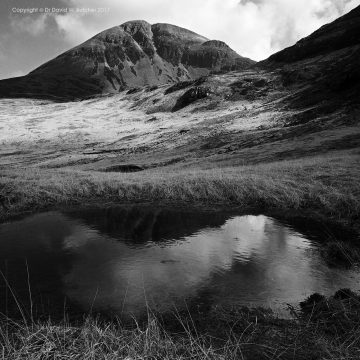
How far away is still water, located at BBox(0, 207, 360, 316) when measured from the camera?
Result: 41.7 ft

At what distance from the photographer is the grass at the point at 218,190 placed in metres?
25.0

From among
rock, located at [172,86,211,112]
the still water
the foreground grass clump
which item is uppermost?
rock, located at [172,86,211,112]

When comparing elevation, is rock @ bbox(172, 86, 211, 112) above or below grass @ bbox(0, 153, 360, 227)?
above

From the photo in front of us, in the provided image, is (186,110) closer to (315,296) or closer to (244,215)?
(244,215)

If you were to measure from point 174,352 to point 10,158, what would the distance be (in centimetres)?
7276

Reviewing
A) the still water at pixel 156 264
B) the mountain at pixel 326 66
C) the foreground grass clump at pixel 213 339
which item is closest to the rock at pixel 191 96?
the mountain at pixel 326 66

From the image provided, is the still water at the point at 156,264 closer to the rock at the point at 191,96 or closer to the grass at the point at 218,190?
the grass at the point at 218,190

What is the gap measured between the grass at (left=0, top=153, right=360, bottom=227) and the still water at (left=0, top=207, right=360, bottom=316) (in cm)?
264

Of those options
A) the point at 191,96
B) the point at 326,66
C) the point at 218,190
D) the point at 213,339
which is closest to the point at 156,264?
the point at 213,339

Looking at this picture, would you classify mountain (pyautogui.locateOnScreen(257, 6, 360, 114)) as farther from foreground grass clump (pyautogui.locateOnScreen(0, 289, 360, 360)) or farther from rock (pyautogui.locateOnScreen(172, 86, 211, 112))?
foreground grass clump (pyautogui.locateOnScreen(0, 289, 360, 360))

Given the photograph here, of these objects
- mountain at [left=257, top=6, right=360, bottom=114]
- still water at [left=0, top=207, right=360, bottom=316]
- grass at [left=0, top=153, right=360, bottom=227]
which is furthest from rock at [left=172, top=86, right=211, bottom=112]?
still water at [left=0, top=207, right=360, bottom=316]

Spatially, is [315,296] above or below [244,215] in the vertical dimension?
above

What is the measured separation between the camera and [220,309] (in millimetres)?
11594

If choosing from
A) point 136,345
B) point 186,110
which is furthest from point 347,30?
point 136,345
